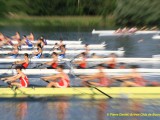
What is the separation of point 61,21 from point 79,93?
36.5 meters

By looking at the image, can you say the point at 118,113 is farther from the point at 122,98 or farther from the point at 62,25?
the point at 62,25

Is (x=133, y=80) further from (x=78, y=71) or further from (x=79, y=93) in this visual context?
(x=78, y=71)

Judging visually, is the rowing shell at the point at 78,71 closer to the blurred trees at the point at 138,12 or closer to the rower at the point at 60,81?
the rower at the point at 60,81

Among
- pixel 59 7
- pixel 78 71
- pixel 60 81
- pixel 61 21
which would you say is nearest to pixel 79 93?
pixel 60 81

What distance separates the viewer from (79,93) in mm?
13438

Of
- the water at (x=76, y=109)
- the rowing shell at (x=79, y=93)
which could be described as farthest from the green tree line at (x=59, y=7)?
the water at (x=76, y=109)

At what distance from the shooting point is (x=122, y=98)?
43.8ft

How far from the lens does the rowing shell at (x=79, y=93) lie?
43.6 feet

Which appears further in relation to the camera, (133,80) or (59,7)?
(59,7)

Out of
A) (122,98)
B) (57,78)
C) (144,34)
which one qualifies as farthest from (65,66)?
(144,34)

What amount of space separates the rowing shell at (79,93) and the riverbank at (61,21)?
32293 millimetres

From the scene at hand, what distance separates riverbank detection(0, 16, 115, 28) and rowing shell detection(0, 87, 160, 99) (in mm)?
32293

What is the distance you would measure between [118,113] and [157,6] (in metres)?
31.9

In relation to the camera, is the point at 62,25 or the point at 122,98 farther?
the point at 62,25
